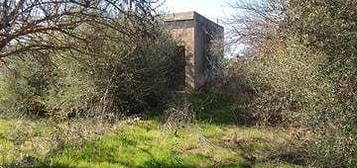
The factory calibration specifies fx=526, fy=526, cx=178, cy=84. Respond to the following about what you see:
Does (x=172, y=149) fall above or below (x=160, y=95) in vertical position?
below

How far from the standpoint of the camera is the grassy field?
12.1 metres

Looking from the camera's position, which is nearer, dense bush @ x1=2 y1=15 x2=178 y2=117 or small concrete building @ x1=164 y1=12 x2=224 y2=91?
dense bush @ x1=2 y1=15 x2=178 y2=117

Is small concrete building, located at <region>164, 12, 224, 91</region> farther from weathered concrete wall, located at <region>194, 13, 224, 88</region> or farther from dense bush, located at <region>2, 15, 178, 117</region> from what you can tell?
dense bush, located at <region>2, 15, 178, 117</region>

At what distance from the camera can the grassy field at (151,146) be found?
12.1m

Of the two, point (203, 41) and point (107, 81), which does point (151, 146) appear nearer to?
point (107, 81)

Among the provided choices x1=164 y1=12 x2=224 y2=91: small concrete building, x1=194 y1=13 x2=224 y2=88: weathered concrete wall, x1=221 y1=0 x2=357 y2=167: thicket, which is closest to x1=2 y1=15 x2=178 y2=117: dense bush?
x1=164 y1=12 x2=224 y2=91: small concrete building

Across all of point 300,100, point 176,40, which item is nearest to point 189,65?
point 176,40

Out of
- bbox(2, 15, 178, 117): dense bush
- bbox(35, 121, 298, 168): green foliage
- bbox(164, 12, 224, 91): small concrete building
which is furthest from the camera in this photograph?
bbox(164, 12, 224, 91): small concrete building

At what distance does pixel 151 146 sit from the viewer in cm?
1336

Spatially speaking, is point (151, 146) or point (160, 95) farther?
point (160, 95)

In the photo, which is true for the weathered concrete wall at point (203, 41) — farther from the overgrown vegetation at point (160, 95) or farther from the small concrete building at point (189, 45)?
the overgrown vegetation at point (160, 95)

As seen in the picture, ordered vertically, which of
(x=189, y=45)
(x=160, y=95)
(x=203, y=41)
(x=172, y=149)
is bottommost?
(x=172, y=149)

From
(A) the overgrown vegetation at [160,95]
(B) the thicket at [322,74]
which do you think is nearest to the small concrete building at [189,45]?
(A) the overgrown vegetation at [160,95]

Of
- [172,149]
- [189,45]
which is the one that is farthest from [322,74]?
[189,45]
